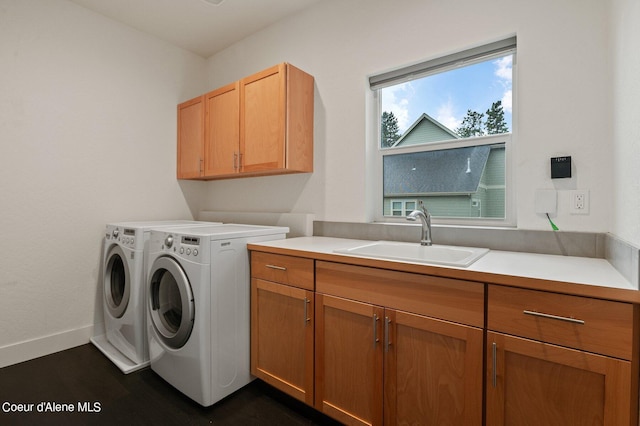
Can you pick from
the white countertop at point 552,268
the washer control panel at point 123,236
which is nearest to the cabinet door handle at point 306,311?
the white countertop at point 552,268

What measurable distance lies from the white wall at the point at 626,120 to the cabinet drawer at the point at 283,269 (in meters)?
1.30

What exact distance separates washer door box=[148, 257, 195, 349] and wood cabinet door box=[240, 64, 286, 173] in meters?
0.96

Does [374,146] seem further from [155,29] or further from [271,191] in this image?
[155,29]

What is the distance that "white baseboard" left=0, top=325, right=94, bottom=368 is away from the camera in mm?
2168

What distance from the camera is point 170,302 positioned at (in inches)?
77.5

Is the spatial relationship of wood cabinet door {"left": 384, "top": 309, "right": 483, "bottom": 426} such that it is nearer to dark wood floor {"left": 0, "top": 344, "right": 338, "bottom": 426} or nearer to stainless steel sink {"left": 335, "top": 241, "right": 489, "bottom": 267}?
stainless steel sink {"left": 335, "top": 241, "right": 489, "bottom": 267}

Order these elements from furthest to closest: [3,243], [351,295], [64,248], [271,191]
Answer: [271,191] < [64,248] < [3,243] < [351,295]

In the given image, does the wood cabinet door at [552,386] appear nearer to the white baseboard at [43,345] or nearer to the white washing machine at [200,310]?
the white washing machine at [200,310]

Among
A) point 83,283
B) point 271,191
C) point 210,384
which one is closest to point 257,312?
point 210,384

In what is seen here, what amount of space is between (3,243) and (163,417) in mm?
1696

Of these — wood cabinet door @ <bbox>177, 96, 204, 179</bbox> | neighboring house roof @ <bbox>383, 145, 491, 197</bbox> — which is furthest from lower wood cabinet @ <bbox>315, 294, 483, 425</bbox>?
wood cabinet door @ <bbox>177, 96, 204, 179</bbox>

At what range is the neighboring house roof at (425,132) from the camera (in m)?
2.01

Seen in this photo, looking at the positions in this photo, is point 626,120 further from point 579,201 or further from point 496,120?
point 496,120

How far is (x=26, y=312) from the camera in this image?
2.26 meters
